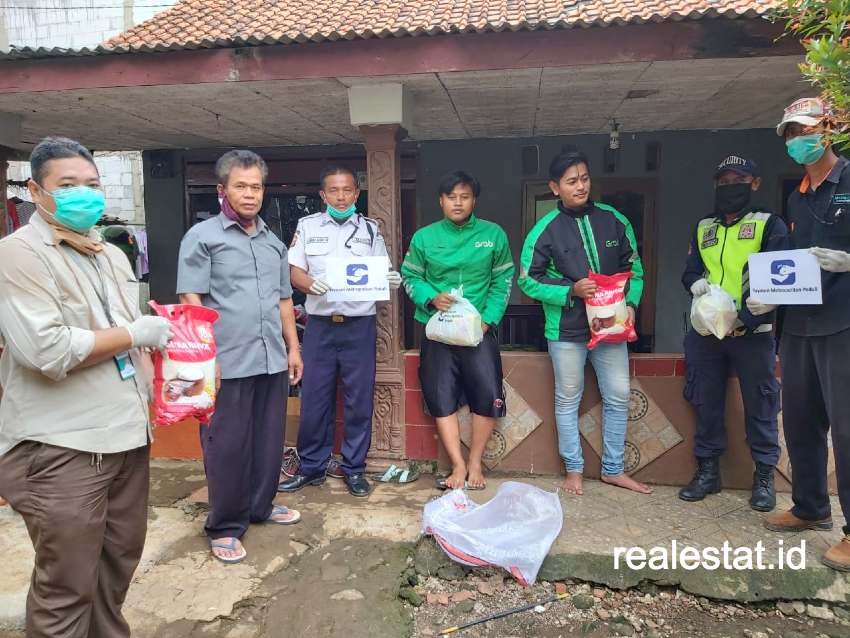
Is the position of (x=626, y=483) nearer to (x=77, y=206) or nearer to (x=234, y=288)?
(x=234, y=288)

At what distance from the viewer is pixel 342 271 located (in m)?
3.76

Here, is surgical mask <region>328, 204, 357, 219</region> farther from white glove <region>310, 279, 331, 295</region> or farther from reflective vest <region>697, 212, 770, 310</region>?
reflective vest <region>697, 212, 770, 310</region>

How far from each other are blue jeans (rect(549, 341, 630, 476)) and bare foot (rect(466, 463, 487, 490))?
56cm

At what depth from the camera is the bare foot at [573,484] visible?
3.79 m

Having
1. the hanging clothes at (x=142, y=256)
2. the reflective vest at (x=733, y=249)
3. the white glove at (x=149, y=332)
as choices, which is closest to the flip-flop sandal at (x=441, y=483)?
the reflective vest at (x=733, y=249)

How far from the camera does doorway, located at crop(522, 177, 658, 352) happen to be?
6.71 meters

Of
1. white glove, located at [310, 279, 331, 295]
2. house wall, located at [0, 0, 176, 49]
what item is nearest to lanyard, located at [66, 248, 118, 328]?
white glove, located at [310, 279, 331, 295]

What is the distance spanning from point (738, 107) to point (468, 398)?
357 centimetres

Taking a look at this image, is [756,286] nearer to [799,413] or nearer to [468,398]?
[799,413]

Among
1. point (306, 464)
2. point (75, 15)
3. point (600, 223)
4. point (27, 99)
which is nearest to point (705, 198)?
point (600, 223)

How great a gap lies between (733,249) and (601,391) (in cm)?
116

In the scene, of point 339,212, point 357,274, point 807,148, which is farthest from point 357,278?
point 807,148

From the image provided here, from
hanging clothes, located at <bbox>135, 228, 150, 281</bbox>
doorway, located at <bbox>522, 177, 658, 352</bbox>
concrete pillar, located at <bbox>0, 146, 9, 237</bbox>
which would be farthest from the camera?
hanging clothes, located at <bbox>135, 228, 150, 281</bbox>

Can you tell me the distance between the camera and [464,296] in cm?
A: 385
